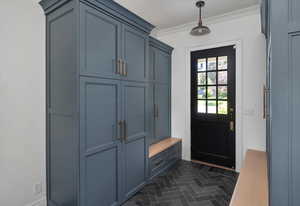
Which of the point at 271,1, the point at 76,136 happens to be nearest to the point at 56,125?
the point at 76,136

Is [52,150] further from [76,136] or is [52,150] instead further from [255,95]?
[255,95]

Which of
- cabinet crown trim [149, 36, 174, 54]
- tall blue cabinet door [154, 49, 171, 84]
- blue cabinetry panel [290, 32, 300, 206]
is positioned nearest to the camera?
blue cabinetry panel [290, 32, 300, 206]

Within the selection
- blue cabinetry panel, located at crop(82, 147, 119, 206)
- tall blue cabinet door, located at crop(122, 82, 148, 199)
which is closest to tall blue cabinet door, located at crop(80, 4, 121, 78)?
tall blue cabinet door, located at crop(122, 82, 148, 199)

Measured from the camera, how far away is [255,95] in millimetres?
2941

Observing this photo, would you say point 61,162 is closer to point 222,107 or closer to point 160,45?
point 160,45

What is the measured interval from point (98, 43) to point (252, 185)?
Answer: 240 centimetres

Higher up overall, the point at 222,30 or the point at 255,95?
the point at 222,30

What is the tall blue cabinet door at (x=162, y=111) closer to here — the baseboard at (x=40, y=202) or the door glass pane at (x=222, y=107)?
the door glass pane at (x=222, y=107)

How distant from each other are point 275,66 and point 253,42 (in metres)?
2.43

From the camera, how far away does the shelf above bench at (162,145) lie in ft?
9.37

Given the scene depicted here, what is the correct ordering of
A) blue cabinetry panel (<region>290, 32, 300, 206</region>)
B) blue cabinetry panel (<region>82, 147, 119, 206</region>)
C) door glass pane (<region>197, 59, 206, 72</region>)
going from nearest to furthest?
blue cabinetry panel (<region>290, 32, 300, 206</region>) → blue cabinetry panel (<region>82, 147, 119, 206</region>) → door glass pane (<region>197, 59, 206, 72</region>)

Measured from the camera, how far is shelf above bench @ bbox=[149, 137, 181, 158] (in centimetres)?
286

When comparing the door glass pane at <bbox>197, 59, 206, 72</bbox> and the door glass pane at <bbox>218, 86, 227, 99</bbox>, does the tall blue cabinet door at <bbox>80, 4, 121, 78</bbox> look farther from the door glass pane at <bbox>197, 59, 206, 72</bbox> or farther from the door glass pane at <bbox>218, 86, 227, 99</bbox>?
the door glass pane at <bbox>218, 86, 227, 99</bbox>

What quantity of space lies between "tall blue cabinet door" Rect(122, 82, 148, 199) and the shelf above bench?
0.28 m
